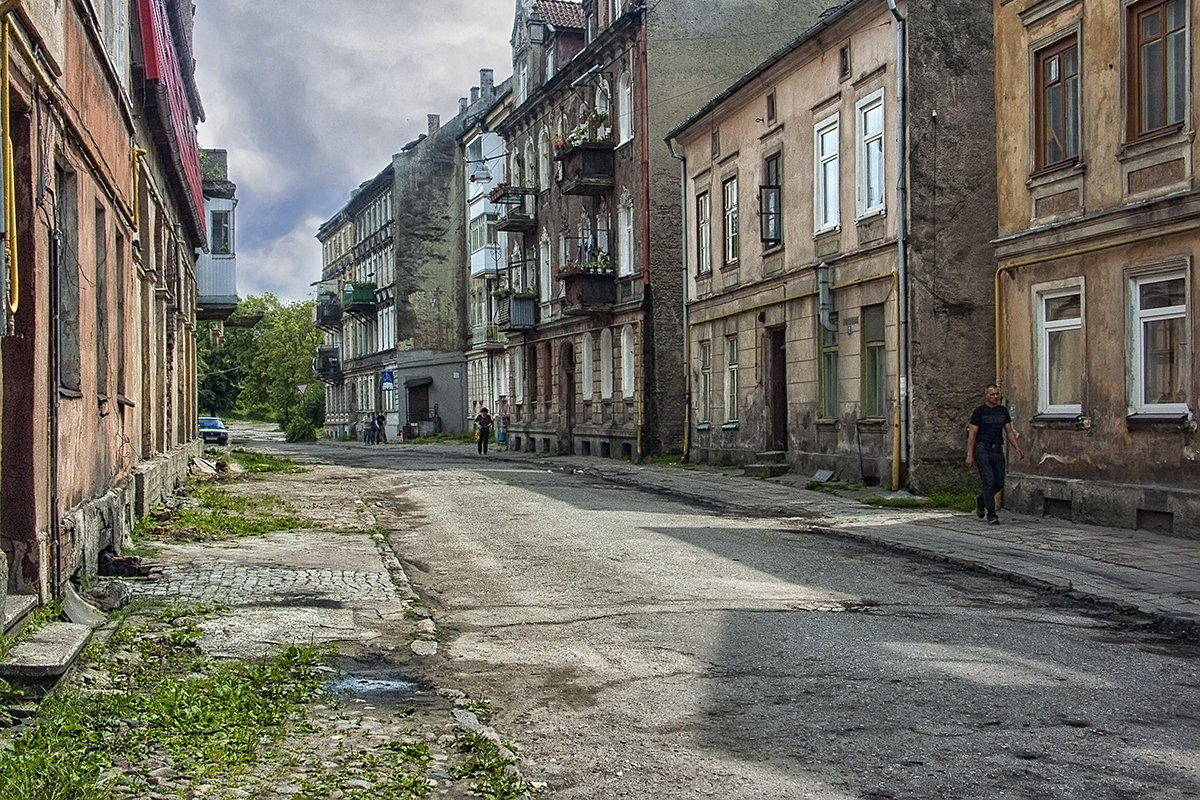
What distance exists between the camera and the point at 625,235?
37.0 meters

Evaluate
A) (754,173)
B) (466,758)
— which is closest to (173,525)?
(466,758)

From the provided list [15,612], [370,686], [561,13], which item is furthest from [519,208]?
[370,686]

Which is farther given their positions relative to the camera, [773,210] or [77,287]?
[773,210]

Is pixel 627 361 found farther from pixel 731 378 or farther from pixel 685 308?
pixel 731 378

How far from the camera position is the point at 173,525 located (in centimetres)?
1553

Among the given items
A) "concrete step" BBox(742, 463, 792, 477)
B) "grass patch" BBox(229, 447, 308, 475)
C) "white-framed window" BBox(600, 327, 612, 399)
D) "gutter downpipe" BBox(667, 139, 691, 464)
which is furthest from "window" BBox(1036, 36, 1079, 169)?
"white-framed window" BBox(600, 327, 612, 399)

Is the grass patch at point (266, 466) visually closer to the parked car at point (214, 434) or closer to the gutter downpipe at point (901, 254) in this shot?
the gutter downpipe at point (901, 254)

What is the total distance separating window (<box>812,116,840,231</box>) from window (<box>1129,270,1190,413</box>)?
8782 mm

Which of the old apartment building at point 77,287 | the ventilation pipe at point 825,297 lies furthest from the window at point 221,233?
the ventilation pipe at point 825,297

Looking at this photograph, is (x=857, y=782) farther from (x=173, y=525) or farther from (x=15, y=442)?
(x=173, y=525)

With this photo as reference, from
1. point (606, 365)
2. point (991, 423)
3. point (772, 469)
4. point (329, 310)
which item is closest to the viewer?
point (991, 423)

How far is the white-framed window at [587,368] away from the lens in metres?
40.0

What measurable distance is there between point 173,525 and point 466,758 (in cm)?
1063

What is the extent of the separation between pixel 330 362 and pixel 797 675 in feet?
263
